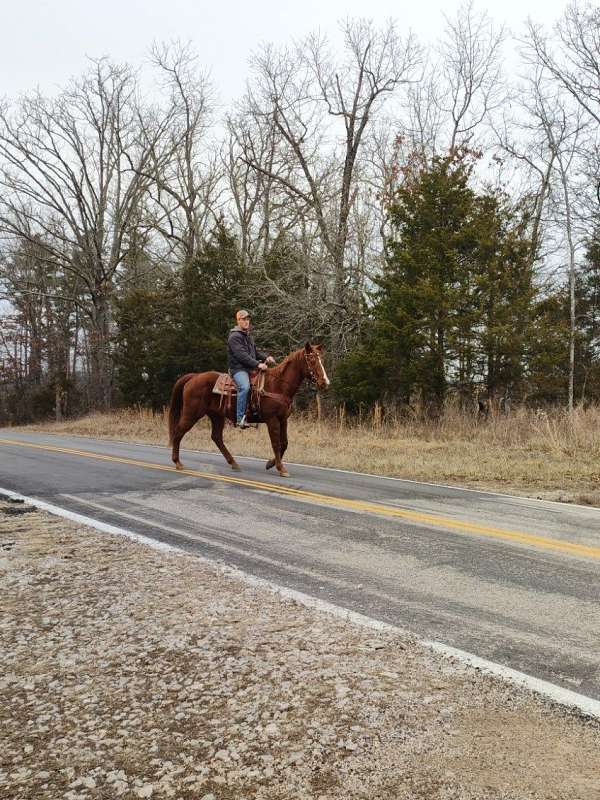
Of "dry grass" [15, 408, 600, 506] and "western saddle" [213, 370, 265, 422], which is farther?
"western saddle" [213, 370, 265, 422]

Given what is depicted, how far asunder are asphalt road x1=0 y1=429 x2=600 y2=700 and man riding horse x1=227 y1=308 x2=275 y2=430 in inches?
48.0

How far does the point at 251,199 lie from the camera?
3631 cm

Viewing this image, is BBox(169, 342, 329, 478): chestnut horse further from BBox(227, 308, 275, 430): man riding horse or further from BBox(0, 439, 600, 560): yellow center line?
BBox(0, 439, 600, 560): yellow center line

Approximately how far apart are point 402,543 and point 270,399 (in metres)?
5.33

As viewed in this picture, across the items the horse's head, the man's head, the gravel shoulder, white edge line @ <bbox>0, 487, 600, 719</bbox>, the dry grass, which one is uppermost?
the man's head

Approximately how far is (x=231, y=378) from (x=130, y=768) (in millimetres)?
8950

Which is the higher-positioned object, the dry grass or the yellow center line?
the dry grass

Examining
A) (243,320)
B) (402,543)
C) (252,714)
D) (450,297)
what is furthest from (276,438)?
(450,297)

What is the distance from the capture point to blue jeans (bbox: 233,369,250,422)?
10883 millimetres

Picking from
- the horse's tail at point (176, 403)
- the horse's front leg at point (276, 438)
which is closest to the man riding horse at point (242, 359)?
the horse's front leg at point (276, 438)

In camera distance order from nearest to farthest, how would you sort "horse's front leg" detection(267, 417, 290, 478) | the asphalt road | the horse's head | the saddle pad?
the asphalt road
the horse's head
"horse's front leg" detection(267, 417, 290, 478)
the saddle pad

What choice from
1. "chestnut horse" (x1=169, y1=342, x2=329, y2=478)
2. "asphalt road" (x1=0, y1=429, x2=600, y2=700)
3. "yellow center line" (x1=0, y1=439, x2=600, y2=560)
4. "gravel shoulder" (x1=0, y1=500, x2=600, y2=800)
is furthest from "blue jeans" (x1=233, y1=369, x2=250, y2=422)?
"gravel shoulder" (x1=0, y1=500, x2=600, y2=800)

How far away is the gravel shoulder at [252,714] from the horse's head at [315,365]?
20.4ft

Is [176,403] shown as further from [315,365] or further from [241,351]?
[315,365]
